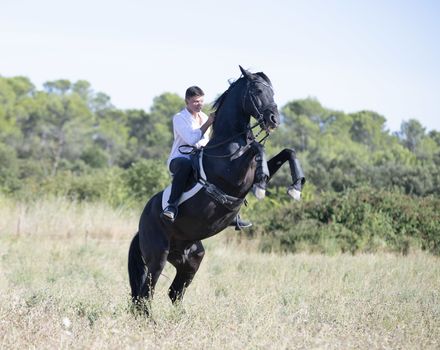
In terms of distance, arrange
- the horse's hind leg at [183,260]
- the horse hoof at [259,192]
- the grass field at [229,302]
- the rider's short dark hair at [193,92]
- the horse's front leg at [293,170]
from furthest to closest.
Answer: the horse's hind leg at [183,260]
the rider's short dark hair at [193,92]
the horse's front leg at [293,170]
the horse hoof at [259,192]
the grass field at [229,302]

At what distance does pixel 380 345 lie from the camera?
666cm

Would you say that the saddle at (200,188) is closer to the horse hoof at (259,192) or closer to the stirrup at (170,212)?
the stirrup at (170,212)

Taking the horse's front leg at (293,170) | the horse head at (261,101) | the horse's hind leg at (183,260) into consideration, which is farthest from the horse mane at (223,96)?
the horse's hind leg at (183,260)

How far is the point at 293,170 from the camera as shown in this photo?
812 cm

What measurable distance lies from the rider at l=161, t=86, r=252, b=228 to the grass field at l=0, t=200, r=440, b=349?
139 cm

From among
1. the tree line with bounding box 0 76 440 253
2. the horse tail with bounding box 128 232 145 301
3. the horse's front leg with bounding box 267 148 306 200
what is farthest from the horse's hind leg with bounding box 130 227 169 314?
the tree line with bounding box 0 76 440 253

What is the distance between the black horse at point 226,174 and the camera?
318 inches

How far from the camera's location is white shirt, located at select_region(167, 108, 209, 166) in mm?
9008

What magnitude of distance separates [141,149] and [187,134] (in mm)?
67208

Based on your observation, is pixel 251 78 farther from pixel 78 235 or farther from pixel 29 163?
pixel 29 163

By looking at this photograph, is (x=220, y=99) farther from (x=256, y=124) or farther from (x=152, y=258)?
(x=152, y=258)

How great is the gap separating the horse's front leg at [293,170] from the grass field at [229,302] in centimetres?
132

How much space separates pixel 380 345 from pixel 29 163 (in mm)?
37874

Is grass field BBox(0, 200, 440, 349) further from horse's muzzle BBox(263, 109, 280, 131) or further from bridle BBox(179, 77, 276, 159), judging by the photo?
horse's muzzle BBox(263, 109, 280, 131)
